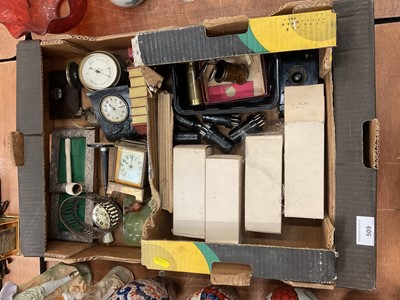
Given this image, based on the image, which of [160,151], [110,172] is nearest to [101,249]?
[110,172]

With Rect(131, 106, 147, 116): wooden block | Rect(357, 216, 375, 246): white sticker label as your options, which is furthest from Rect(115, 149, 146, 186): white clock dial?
Rect(357, 216, 375, 246): white sticker label

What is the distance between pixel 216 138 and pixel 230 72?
0.68 ft

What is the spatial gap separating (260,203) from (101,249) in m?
0.60

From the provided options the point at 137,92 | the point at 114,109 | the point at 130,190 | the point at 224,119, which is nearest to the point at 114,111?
the point at 114,109

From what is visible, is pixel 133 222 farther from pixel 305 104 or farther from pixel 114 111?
pixel 305 104

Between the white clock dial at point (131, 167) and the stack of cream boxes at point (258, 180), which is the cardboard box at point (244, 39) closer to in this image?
the stack of cream boxes at point (258, 180)

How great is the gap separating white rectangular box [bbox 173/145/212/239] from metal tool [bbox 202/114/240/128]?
119mm

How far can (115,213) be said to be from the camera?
4.10 feet

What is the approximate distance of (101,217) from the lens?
125cm

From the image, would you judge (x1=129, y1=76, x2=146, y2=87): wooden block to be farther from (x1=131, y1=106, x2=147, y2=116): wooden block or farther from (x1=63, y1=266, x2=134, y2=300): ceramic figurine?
(x1=63, y1=266, x2=134, y2=300): ceramic figurine

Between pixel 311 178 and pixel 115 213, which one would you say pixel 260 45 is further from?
pixel 115 213

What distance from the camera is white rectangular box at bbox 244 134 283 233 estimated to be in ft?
3.34

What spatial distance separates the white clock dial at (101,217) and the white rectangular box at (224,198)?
0.36 m

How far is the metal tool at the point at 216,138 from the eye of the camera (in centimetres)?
117
